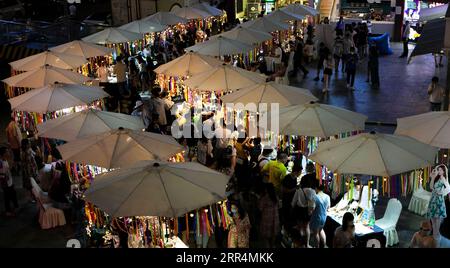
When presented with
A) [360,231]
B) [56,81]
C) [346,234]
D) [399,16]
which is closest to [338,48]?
[399,16]

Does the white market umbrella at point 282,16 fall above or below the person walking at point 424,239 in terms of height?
above

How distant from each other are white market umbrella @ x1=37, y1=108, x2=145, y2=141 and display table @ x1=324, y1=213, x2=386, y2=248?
407cm

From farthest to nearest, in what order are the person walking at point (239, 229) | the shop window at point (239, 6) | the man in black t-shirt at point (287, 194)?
1. the shop window at point (239, 6)
2. the man in black t-shirt at point (287, 194)
3. the person walking at point (239, 229)

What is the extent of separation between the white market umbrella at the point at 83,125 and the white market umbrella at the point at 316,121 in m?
2.84

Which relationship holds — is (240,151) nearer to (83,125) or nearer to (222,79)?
(222,79)

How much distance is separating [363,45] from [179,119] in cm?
1228

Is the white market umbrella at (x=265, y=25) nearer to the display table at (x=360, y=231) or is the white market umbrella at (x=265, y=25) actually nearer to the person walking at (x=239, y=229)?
the display table at (x=360, y=231)

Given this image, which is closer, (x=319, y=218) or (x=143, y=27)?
(x=319, y=218)

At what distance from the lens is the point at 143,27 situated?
20141 mm

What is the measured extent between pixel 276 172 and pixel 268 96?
2.46 meters

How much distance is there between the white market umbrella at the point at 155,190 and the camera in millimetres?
7086

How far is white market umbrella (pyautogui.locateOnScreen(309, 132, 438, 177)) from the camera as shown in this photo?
8.57 metres

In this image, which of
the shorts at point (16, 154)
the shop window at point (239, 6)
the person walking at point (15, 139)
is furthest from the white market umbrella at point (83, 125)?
the shop window at point (239, 6)

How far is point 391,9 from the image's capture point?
26125mm
